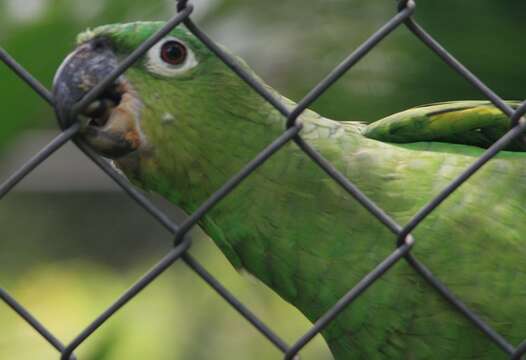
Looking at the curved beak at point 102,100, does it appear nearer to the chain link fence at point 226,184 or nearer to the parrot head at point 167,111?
the parrot head at point 167,111

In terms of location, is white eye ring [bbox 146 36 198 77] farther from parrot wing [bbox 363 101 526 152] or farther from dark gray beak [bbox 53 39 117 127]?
parrot wing [bbox 363 101 526 152]

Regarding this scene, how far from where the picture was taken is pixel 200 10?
13.0ft

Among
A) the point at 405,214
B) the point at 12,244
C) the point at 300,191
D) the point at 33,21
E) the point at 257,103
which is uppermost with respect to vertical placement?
the point at 33,21

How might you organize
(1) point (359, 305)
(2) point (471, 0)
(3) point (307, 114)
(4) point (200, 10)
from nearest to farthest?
(1) point (359, 305) → (3) point (307, 114) → (2) point (471, 0) → (4) point (200, 10)

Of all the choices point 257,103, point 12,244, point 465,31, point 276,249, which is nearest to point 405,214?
point 276,249

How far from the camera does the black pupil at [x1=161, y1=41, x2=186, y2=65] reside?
1936 mm

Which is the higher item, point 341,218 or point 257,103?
point 257,103

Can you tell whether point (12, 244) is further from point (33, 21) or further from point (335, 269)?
point (335, 269)

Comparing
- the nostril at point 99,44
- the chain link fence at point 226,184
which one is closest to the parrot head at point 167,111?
the nostril at point 99,44

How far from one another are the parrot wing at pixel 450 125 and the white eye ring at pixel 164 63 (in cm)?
46

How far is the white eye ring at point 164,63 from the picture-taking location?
1.91 m

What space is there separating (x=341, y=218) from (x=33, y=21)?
165 cm

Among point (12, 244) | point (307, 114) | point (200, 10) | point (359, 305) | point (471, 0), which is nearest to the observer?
point (359, 305)

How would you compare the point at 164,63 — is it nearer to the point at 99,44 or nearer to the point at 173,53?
the point at 173,53
